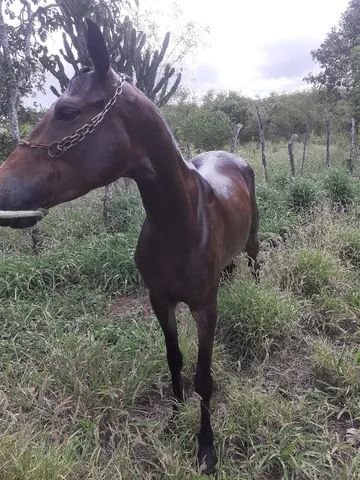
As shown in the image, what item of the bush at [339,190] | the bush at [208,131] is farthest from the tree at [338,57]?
the bush at [339,190]

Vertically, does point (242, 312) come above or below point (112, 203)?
below

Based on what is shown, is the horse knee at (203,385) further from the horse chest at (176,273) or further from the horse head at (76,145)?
the horse head at (76,145)

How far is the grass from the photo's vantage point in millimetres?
2047

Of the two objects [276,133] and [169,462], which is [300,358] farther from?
[276,133]

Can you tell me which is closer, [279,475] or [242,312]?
[279,475]

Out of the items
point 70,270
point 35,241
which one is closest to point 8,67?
point 35,241


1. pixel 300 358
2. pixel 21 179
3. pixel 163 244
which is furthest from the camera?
pixel 300 358

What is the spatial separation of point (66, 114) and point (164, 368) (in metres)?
1.86

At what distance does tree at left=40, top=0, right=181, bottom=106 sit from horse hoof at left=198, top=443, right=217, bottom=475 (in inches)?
191

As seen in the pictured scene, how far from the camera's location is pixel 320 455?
207cm

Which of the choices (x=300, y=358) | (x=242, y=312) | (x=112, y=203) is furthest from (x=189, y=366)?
(x=112, y=203)

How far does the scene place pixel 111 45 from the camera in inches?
244

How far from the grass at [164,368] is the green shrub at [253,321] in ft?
0.03

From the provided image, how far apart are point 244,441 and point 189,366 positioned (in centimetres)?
64
